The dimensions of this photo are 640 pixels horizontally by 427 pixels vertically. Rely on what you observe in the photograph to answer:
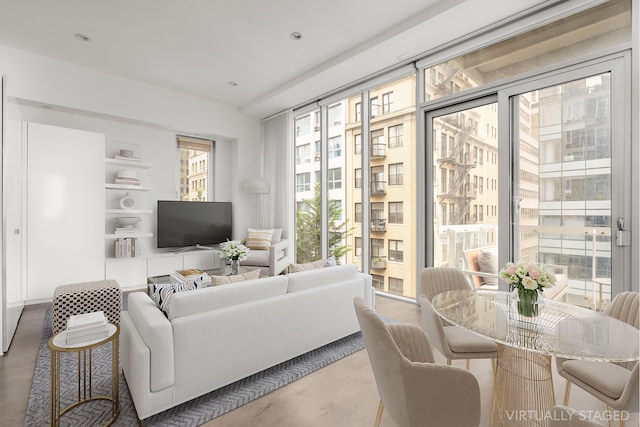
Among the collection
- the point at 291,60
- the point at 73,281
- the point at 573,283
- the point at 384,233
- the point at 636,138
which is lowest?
the point at 73,281

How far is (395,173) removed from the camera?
14.4ft

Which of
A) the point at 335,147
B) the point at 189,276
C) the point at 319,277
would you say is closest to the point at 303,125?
the point at 335,147

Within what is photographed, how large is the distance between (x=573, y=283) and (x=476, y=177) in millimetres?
1370

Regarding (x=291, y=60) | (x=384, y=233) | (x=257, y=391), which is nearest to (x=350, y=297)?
(x=257, y=391)

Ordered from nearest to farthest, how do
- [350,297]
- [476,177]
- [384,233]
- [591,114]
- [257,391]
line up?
1. [257,391]
2. [591,114]
3. [350,297]
4. [476,177]
5. [384,233]

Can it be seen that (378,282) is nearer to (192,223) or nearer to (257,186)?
(257,186)

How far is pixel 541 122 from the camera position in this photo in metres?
2.94

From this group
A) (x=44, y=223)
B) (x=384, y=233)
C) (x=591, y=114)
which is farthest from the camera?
(x=384, y=233)

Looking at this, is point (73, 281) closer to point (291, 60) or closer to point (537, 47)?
point (291, 60)

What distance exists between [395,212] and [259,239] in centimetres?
243

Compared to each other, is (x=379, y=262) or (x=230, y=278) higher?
(x=230, y=278)

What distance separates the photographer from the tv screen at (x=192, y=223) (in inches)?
207

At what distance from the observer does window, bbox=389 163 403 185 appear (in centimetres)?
434

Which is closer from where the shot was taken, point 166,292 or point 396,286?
point 166,292
